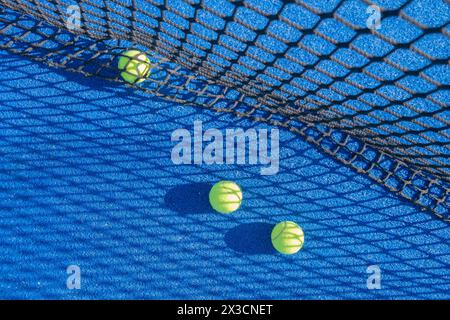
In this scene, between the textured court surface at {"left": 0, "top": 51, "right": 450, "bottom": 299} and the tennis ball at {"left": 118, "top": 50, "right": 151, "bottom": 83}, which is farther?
the textured court surface at {"left": 0, "top": 51, "right": 450, "bottom": 299}

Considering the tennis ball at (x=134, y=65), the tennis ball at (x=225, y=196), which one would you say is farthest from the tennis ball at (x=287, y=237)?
the tennis ball at (x=134, y=65)

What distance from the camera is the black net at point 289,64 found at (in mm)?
2322

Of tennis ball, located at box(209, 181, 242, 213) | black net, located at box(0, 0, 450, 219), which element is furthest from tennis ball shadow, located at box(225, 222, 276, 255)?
black net, located at box(0, 0, 450, 219)

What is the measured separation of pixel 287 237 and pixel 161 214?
0.70 m

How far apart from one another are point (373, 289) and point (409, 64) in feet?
4.04

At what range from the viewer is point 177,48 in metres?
2.32

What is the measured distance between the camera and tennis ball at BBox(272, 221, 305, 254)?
242 centimetres

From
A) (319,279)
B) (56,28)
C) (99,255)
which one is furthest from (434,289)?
(56,28)

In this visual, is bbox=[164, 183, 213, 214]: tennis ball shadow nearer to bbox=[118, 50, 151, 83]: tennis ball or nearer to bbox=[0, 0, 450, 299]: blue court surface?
bbox=[0, 0, 450, 299]: blue court surface

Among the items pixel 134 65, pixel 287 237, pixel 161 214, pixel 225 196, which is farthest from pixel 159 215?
pixel 134 65

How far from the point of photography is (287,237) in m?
2.42

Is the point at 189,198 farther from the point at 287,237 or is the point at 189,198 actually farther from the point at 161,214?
the point at 287,237
